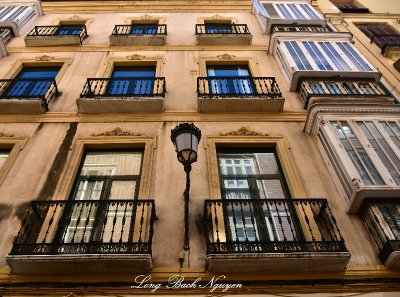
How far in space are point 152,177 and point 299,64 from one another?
5.39 metres

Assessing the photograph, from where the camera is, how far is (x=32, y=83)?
1012 cm

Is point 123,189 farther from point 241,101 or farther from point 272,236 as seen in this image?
point 241,101

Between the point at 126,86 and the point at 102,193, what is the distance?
3977mm

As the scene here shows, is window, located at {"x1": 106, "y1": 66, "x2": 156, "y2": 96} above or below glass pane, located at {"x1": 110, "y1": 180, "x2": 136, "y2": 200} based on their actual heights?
above

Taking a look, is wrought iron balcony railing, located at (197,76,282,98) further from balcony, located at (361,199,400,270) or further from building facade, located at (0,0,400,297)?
balcony, located at (361,199,400,270)

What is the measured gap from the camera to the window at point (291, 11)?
43.4 ft

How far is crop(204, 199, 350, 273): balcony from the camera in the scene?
532cm

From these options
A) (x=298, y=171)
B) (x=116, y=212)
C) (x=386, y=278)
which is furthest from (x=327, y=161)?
(x=116, y=212)

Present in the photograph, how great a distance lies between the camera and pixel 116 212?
6.04 m

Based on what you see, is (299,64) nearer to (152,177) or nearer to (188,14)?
(152,177)

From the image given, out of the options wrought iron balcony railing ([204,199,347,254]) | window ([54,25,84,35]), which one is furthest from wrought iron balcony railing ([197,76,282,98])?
window ([54,25,84,35])

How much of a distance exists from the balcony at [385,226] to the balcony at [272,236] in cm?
59

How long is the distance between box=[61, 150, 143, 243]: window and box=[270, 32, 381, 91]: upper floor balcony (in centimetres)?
480

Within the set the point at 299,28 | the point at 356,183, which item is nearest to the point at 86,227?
the point at 356,183
